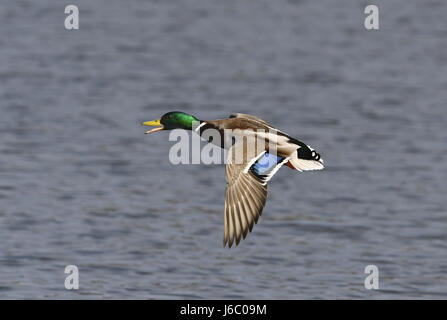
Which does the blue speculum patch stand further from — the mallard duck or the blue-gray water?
the blue-gray water

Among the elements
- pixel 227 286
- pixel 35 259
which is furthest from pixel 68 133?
pixel 227 286

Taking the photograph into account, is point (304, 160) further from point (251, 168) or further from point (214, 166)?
point (214, 166)

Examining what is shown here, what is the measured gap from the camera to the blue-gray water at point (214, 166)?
1273cm

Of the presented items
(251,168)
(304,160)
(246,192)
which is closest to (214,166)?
(304,160)

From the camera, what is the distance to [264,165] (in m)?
9.28

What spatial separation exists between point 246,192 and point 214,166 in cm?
815

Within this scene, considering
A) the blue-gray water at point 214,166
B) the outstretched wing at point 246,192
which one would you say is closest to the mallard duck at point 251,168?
the outstretched wing at point 246,192

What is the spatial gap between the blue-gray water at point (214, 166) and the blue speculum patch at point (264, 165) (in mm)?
2861

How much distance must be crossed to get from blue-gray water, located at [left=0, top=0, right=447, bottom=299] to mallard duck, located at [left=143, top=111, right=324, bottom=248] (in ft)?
8.62

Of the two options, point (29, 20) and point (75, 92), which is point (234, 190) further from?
point (29, 20)

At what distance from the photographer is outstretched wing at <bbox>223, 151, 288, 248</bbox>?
8.77 meters

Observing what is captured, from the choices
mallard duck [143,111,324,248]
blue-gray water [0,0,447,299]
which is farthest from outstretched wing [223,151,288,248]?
blue-gray water [0,0,447,299]

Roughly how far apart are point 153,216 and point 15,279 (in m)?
2.97

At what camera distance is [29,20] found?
2711cm
